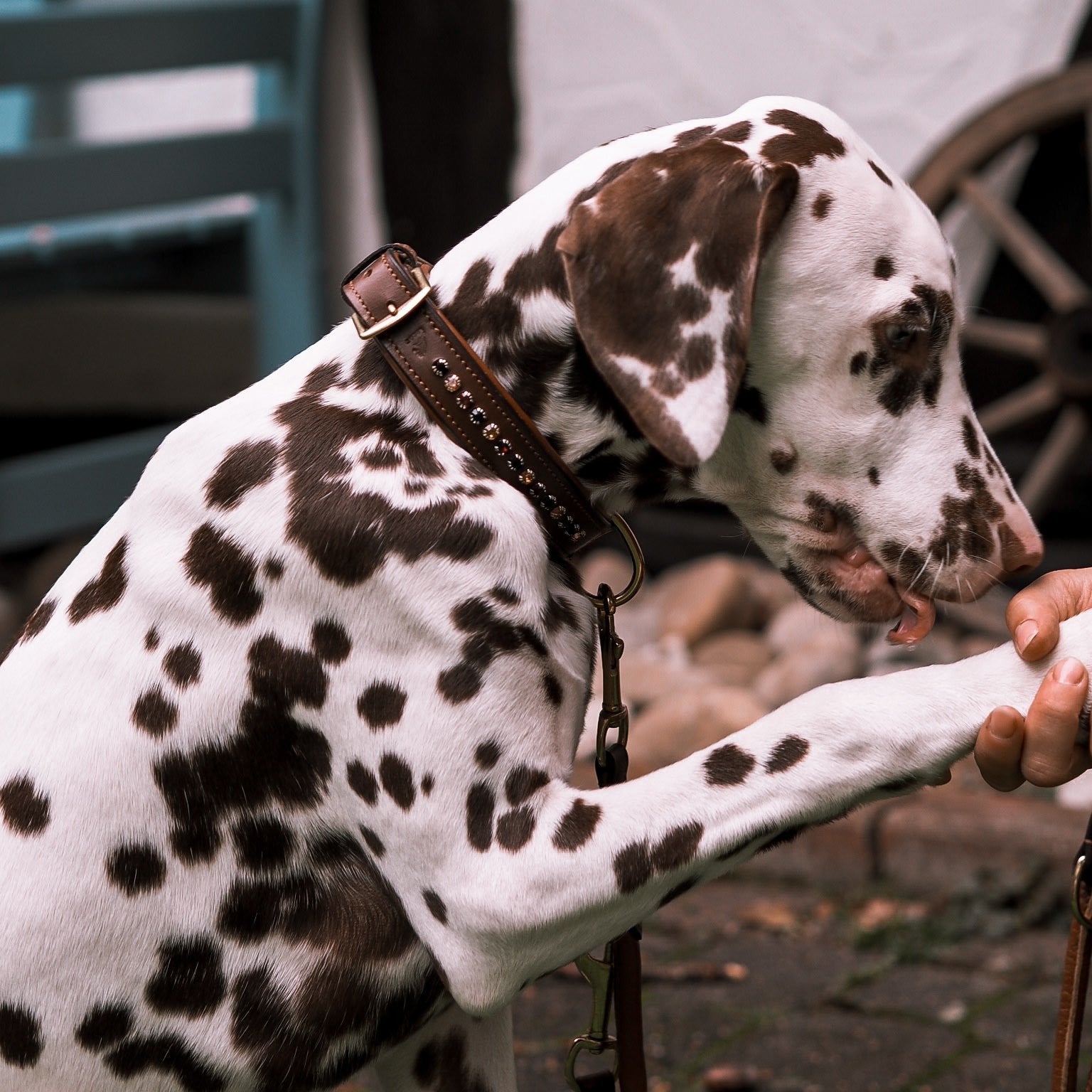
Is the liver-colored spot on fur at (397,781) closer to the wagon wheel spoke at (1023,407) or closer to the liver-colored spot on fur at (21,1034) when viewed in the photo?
the liver-colored spot on fur at (21,1034)

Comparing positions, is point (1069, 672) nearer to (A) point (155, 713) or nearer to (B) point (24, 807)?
(A) point (155, 713)

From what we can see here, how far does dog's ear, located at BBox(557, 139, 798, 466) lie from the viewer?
1913 millimetres

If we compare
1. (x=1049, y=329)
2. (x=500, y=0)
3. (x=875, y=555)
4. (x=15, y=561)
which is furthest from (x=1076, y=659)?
(x=15, y=561)

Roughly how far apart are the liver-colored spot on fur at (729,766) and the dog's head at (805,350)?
1.24 feet

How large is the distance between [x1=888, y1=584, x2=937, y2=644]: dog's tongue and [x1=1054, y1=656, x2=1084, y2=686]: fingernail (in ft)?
0.89

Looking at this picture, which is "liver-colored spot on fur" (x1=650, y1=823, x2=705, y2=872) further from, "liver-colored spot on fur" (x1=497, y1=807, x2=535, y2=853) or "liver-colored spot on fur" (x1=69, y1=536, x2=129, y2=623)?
"liver-colored spot on fur" (x1=69, y1=536, x2=129, y2=623)

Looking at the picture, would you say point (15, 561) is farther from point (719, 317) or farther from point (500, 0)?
point (719, 317)

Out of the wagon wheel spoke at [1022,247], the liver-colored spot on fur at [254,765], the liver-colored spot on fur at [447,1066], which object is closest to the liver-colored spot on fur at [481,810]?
the liver-colored spot on fur at [254,765]

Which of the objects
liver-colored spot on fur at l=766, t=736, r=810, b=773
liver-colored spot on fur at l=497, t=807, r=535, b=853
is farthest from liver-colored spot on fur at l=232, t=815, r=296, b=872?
liver-colored spot on fur at l=766, t=736, r=810, b=773

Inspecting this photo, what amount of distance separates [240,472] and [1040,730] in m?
1.10

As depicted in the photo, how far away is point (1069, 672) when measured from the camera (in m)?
1.91

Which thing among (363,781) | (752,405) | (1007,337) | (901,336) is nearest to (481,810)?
(363,781)

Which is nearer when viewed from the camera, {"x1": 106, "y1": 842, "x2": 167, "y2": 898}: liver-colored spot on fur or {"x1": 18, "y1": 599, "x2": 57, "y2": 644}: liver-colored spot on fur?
{"x1": 106, "y1": 842, "x2": 167, "y2": 898}: liver-colored spot on fur

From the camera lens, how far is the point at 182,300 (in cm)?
684
